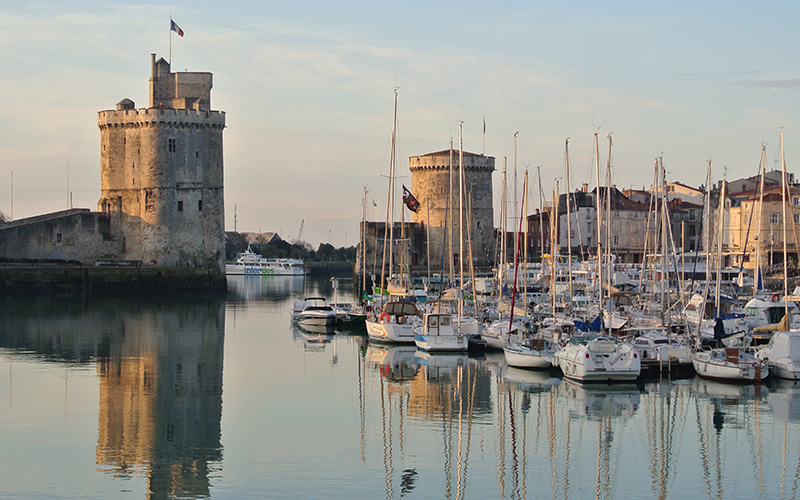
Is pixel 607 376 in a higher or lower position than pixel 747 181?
lower

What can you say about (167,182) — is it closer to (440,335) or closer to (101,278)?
(101,278)

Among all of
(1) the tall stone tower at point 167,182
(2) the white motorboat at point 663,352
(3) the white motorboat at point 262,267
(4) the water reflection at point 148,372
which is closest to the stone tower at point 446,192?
(1) the tall stone tower at point 167,182

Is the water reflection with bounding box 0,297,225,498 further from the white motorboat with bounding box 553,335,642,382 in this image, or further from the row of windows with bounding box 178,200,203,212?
the row of windows with bounding box 178,200,203,212

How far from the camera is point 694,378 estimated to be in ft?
75.6

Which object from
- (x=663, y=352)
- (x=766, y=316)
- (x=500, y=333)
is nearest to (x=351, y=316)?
(x=500, y=333)

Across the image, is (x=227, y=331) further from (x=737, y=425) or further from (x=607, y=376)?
(x=737, y=425)

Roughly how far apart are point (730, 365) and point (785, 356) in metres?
1.27

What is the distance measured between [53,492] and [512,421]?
8.03 m

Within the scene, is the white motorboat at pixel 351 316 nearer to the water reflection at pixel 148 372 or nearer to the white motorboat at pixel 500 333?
the water reflection at pixel 148 372

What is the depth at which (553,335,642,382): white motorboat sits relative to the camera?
2206 centimetres

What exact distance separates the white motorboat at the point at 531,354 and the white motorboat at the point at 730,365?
314 centimetres

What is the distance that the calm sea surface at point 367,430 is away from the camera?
48.0ft

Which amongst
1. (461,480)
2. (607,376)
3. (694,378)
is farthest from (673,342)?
(461,480)

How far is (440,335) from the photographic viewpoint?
27266mm
